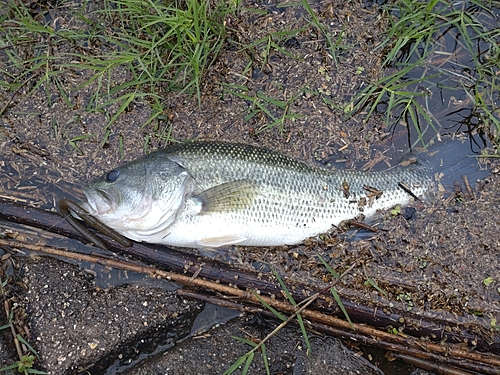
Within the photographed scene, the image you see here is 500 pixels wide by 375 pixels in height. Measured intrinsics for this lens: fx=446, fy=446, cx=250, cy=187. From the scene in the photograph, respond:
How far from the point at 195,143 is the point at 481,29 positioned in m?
3.16

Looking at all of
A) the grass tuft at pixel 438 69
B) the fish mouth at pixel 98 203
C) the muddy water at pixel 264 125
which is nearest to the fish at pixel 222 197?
the fish mouth at pixel 98 203

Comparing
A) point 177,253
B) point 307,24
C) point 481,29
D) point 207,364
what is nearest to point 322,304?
point 207,364

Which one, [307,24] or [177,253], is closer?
[177,253]

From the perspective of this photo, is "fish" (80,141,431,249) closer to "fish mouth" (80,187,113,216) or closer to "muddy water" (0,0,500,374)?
"fish mouth" (80,187,113,216)

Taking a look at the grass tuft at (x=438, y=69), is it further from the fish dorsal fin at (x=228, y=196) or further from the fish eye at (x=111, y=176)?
the fish eye at (x=111, y=176)

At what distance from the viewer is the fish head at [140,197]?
378cm

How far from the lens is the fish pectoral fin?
3.88m

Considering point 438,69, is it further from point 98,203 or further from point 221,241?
point 98,203

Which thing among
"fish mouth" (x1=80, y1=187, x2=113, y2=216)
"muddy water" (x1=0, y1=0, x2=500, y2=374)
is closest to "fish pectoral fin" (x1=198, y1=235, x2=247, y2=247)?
"fish mouth" (x1=80, y1=187, x2=113, y2=216)

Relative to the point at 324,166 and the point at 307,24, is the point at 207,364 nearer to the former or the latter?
the point at 324,166

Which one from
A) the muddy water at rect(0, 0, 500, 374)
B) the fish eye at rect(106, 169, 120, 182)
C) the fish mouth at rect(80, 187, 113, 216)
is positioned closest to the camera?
the fish mouth at rect(80, 187, 113, 216)

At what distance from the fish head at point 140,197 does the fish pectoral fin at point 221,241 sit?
13.4 inches

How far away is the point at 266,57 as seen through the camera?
4508 millimetres

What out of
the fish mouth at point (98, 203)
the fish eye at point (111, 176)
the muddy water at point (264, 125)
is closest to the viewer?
the fish mouth at point (98, 203)
